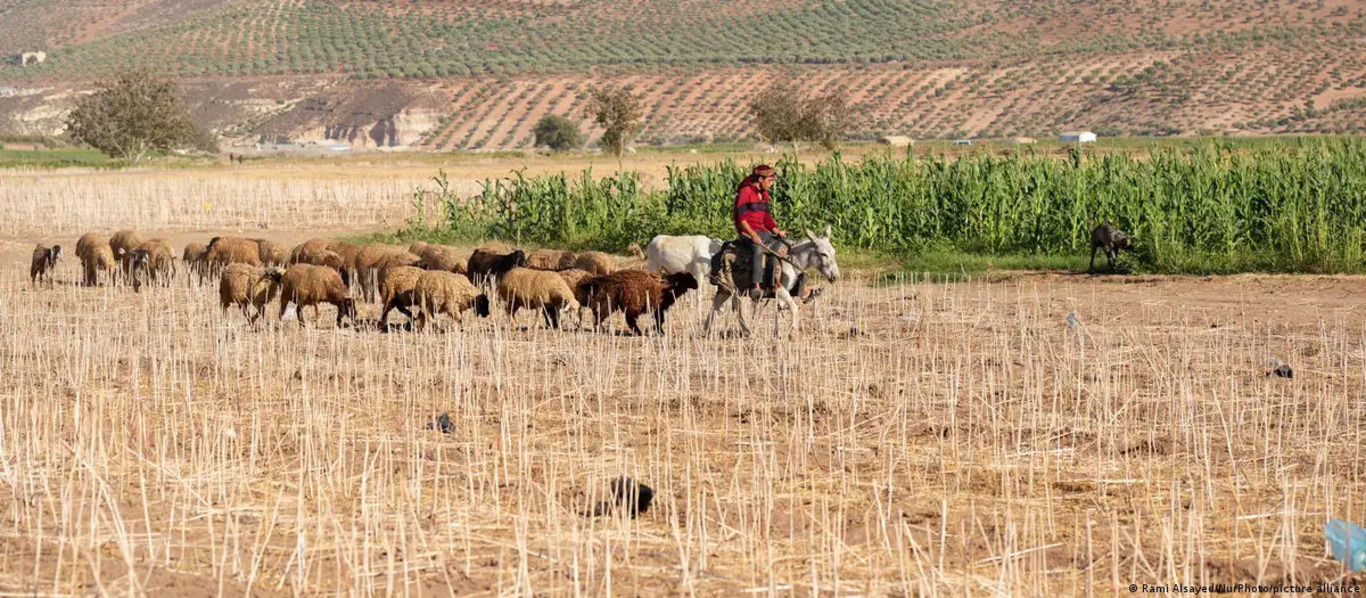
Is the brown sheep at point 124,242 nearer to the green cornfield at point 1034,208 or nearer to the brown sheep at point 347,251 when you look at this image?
the brown sheep at point 347,251

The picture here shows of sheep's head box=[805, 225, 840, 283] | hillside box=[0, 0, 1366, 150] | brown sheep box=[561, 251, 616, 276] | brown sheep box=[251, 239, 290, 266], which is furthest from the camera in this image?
hillside box=[0, 0, 1366, 150]

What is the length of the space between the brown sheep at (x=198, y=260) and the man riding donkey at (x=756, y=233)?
789 cm

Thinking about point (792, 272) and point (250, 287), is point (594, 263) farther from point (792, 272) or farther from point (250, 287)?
point (250, 287)

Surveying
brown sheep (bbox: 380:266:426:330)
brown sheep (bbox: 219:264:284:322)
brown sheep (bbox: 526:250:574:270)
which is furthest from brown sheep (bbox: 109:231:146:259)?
brown sheep (bbox: 380:266:426:330)

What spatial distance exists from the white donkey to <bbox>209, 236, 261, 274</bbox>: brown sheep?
7563 millimetres

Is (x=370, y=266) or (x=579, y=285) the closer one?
(x=579, y=285)

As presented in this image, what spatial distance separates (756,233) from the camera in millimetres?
15320

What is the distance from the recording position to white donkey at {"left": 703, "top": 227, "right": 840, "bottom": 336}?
1527 centimetres

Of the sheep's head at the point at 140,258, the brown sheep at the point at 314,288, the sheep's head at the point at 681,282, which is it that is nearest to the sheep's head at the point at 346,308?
the brown sheep at the point at 314,288

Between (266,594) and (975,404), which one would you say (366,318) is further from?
(266,594)

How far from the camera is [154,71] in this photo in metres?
69.4

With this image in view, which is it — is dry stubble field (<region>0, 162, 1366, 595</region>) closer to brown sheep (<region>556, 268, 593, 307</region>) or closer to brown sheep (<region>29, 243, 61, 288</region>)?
brown sheep (<region>556, 268, 593, 307</region>)

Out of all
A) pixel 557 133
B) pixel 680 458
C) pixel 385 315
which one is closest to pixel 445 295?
pixel 385 315

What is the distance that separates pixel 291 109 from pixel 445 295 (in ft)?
343
